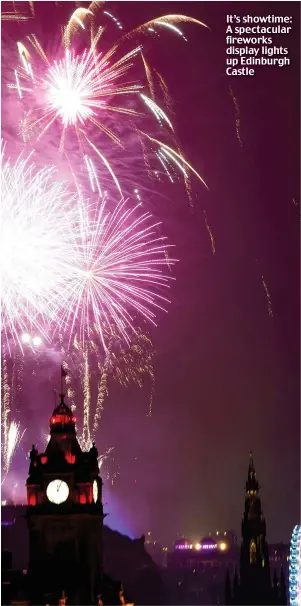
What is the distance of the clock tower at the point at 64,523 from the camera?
58.0 m

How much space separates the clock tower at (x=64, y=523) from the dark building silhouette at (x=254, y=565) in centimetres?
6100

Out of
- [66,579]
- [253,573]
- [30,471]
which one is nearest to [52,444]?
[30,471]

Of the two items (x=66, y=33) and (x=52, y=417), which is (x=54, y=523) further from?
(x=66, y=33)

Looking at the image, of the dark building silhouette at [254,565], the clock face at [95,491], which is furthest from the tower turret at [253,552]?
the clock face at [95,491]

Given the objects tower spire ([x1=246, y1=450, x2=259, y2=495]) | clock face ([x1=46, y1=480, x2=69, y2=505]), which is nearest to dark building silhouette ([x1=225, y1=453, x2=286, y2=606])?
tower spire ([x1=246, y1=450, x2=259, y2=495])

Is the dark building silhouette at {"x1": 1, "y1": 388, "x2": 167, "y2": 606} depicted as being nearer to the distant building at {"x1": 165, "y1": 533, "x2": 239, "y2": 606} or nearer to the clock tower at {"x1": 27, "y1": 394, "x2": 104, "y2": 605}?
the clock tower at {"x1": 27, "y1": 394, "x2": 104, "y2": 605}

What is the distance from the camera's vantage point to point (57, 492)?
58.4 meters

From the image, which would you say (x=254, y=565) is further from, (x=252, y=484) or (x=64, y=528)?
(x=64, y=528)

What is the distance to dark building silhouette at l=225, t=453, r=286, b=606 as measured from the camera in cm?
11800

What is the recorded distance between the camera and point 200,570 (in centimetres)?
14925

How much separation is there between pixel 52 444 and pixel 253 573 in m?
69.4

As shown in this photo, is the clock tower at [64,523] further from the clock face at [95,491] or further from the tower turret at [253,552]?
the tower turret at [253,552]

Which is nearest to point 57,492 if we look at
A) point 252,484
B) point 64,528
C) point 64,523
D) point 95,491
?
point 64,523

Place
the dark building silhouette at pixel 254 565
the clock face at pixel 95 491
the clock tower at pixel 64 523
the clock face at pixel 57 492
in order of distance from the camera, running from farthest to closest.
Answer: the dark building silhouette at pixel 254 565, the clock face at pixel 95 491, the clock face at pixel 57 492, the clock tower at pixel 64 523
